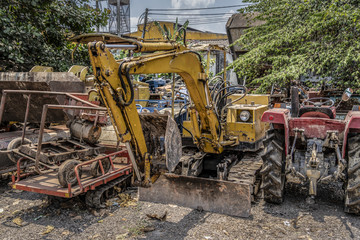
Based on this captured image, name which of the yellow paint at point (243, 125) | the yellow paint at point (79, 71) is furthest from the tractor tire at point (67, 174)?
the yellow paint at point (79, 71)

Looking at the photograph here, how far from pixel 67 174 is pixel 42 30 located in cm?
721

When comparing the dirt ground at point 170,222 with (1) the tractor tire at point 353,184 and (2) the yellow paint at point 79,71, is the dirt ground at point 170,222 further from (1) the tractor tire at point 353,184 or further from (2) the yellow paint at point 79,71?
(2) the yellow paint at point 79,71

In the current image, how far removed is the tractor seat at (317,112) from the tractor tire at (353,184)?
32.5 inches

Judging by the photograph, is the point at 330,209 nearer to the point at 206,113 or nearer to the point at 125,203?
the point at 206,113

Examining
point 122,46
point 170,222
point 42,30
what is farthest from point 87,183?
point 42,30

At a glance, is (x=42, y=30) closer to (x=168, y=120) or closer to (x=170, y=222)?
(x=168, y=120)

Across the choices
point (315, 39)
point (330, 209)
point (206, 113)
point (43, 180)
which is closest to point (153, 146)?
point (206, 113)

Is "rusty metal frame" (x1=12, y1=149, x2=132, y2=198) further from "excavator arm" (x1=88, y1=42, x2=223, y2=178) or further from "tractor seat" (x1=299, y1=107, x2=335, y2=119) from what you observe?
"tractor seat" (x1=299, y1=107, x2=335, y2=119)

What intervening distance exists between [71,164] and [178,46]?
2362 mm

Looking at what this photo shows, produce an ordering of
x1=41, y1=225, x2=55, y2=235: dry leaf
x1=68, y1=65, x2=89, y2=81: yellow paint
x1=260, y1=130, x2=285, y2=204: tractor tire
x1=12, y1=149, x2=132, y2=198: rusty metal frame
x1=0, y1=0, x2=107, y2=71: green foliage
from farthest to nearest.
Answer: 1. x1=68, y1=65, x2=89, y2=81: yellow paint
2. x1=0, y1=0, x2=107, y2=71: green foliage
3. x1=260, y1=130, x2=285, y2=204: tractor tire
4. x1=12, y1=149, x2=132, y2=198: rusty metal frame
5. x1=41, y1=225, x2=55, y2=235: dry leaf

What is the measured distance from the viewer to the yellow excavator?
362 cm

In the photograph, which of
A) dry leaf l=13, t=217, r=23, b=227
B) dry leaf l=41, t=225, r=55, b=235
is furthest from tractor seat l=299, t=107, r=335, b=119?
dry leaf l=13, t=217, r=23, b=227

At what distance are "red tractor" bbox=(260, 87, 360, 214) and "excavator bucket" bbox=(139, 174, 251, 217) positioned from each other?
616mm

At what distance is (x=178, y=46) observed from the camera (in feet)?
14.5
